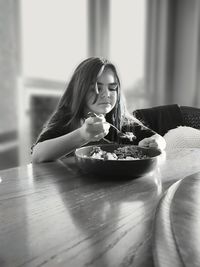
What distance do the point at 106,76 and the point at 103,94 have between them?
0.30ft

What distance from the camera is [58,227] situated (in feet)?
Result: 2.07

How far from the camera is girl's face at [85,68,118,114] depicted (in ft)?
4.86

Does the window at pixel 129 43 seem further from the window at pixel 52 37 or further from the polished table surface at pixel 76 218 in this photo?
the polished table surface at pixel 76 218

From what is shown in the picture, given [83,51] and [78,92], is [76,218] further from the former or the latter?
[83,51]

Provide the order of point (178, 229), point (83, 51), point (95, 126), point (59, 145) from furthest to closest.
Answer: point (83, 51)
point (59, 145)
point (95, 126)
point (178, 229)

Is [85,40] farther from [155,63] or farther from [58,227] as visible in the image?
[58,227]

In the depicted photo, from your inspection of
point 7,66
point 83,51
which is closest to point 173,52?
point 83,51

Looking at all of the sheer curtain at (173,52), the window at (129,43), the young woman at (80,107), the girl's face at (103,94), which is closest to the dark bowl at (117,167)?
the young woman at (80,107)

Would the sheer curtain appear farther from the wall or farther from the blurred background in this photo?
the wall

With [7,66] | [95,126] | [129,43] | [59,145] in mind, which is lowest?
[59,145]

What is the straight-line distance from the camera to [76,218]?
0.68 meters

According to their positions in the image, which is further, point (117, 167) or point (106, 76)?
point (106, 76)

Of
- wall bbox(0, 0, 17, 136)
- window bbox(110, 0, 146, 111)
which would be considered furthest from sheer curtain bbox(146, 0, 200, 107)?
wall bbox(0, 0, 17, 136)

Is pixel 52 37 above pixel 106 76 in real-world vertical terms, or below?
above
